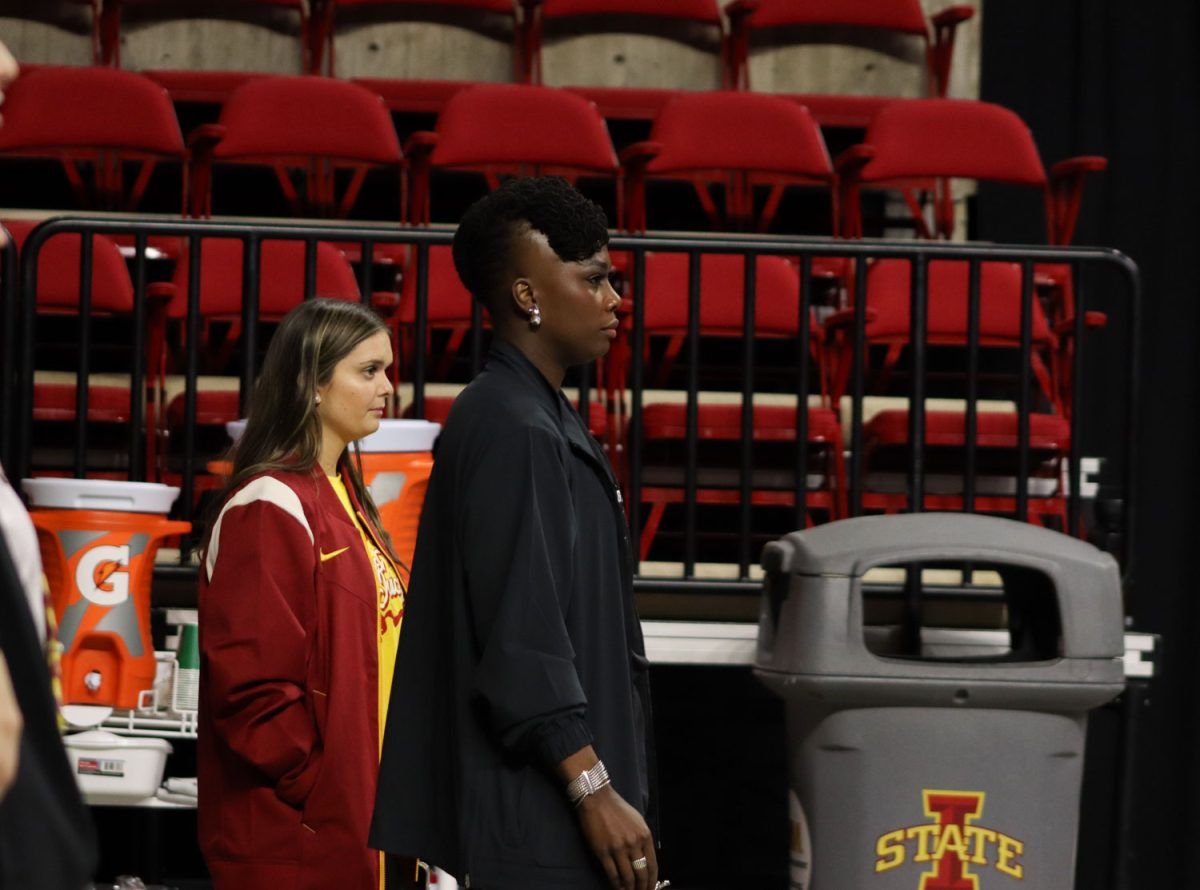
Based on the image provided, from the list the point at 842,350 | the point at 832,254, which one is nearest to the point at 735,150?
the point at 842,350

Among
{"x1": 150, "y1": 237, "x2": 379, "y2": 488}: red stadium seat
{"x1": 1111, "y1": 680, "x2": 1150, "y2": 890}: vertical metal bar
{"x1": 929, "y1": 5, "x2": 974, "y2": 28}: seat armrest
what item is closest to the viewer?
{"x1": 1111, "y1": 680, "x2": 1150, "y2": 890}: vertical metal bar

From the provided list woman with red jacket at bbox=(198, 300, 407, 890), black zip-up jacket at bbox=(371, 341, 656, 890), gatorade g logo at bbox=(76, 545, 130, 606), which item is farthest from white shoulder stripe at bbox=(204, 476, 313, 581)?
gatorade g logo at bbox=(76, 545, 130, 606)

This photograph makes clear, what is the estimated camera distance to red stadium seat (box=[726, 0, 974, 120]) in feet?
18.8

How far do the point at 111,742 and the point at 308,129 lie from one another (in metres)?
2.41

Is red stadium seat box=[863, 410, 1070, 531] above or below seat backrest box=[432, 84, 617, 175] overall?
below

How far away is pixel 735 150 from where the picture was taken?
484 centimetres

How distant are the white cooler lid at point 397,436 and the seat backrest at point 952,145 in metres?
2.32

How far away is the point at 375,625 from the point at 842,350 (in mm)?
2264

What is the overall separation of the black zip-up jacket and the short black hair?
0.09 m

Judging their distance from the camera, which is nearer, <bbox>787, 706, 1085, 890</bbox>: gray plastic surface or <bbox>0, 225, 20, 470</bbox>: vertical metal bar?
<bbox>787, 706, 1085, 890</bbox>: gray plastic surface

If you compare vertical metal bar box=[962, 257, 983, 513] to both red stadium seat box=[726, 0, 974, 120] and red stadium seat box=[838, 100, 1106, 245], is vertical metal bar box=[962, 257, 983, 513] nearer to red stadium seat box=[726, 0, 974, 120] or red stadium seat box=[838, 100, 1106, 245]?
red stadium seat box=[838, 100, 1106, 245]

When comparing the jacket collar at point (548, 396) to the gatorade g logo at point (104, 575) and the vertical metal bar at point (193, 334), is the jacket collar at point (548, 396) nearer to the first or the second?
the gatorade g logo at point (104, 575)

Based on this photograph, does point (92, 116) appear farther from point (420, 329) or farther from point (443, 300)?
point (420, 329)

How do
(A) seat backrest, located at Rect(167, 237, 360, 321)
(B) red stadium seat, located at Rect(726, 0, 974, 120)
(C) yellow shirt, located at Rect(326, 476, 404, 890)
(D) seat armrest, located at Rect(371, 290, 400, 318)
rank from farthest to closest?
(B) red stadium seat, located at Rect(726, 0, 974, 120)
(A) seat backrest, located at Rect(167, 237, 360, 321)
(D) seat armrest, located at Rect(371, 290, 400, 318)
(C) yellow shirt, located at Rect(326, 476, 404, 890)
